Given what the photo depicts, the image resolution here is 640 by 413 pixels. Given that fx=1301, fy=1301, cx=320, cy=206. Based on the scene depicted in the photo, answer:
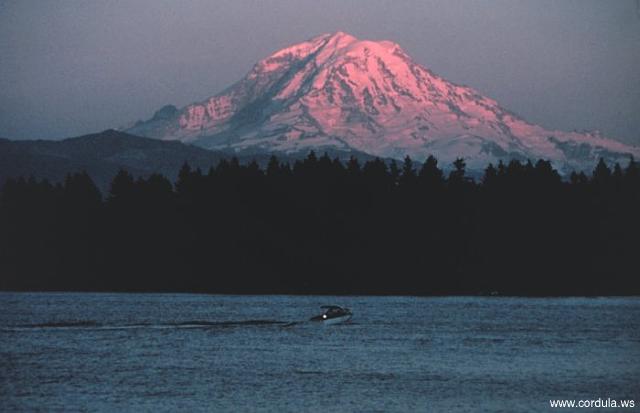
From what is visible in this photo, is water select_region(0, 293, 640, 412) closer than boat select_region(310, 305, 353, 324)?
Yes

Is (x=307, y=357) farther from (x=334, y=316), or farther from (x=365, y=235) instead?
(x=365, y=235)

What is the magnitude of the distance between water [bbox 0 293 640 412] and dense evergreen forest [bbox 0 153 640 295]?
28689mm

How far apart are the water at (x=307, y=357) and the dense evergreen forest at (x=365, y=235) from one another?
2869 cm

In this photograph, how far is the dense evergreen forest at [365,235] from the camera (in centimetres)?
16962

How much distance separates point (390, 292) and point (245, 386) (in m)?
94.9

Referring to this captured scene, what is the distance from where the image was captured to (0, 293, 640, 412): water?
70438 millimetres

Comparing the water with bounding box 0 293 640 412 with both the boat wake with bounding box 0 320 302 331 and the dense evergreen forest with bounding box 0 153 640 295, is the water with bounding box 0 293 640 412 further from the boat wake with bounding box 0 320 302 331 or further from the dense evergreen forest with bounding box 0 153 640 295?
the dense evergreen forest with bounding box 0 153 640 295

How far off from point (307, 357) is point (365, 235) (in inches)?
3177

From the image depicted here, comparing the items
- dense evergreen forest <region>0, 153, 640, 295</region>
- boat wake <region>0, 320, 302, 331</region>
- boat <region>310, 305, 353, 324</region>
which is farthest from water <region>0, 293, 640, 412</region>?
dense evergreen forest <region>0, 153, 640, 295</region>

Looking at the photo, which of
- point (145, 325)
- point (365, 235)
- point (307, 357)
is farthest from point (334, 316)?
point (365, 235)

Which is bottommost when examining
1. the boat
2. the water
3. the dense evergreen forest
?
the water

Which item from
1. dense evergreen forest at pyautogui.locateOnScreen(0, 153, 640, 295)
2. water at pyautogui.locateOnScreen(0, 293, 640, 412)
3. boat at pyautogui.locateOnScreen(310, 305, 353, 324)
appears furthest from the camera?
dense evergreen forest at pyautogui.locateOnScreen(0, 153, 640, 295)

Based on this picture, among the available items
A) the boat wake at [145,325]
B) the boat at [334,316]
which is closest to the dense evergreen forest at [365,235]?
the boat at [334,316]

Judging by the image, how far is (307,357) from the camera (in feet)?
294
